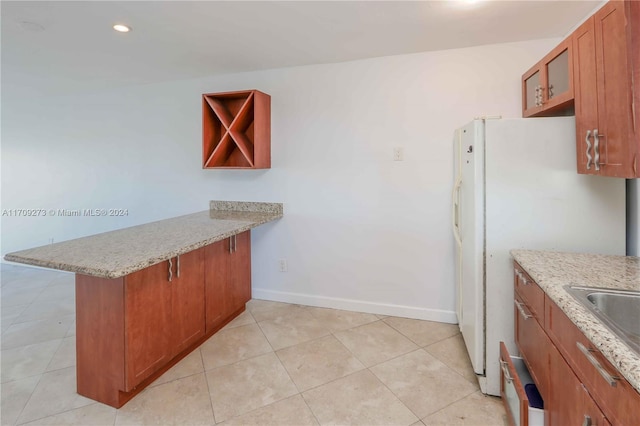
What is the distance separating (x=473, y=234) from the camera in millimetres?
1970

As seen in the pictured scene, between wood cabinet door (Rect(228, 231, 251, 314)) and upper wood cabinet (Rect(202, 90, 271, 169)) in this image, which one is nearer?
→ wood cabinet door (Rect(228, 231, 251, 314))

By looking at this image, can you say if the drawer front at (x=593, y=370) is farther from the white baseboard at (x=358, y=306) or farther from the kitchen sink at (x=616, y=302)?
the white baseboard at (x=358, y=306)

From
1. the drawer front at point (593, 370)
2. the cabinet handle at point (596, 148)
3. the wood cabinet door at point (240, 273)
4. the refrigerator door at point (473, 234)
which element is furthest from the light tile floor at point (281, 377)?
the cabinet handle at point (596, 148)

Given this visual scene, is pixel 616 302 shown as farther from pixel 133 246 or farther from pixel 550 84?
pixel 133 246

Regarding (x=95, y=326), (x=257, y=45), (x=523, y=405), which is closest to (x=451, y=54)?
(x=257, y=45)

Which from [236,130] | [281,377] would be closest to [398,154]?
[236,130]

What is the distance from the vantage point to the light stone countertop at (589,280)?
87 cm

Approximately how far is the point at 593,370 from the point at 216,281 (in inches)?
92.1

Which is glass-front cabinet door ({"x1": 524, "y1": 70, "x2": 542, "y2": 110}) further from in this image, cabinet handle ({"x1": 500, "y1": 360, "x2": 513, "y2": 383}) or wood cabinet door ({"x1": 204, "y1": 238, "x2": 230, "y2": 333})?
wood cabinet door ({"x1": 204, "y1": 238, "x2": 230, "y2": 333})

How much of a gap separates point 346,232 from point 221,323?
1.34 metres

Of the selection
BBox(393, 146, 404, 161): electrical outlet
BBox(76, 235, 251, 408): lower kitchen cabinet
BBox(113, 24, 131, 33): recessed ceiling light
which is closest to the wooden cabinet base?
BBox(76, 235, 251, 408): lower kitchen cabinet

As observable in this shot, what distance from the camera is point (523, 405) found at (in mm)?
1396

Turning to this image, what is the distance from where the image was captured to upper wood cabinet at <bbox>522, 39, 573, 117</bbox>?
180 cm

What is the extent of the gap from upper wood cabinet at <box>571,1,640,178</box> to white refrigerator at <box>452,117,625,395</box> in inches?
5.6
